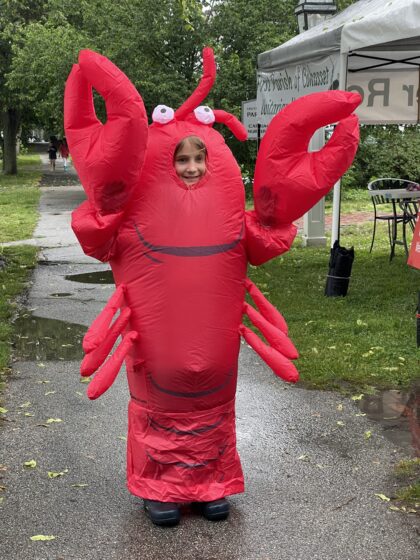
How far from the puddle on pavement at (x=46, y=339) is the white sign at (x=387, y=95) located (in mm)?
4838

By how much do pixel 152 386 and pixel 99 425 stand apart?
58.8 inches

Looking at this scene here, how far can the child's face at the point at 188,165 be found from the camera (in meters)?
3.53

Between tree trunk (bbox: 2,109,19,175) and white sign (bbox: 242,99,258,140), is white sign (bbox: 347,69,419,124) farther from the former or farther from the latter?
tree trunk (bbox: 2,109,19,175)

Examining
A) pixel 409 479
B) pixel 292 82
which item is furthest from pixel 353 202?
pixel 409 479

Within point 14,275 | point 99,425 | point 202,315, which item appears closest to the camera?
point 202,315

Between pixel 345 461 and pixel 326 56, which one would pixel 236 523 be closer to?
pixel 345 461

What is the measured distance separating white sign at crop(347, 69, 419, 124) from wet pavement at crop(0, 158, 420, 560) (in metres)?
4.85

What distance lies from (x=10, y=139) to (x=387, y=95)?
23870mm

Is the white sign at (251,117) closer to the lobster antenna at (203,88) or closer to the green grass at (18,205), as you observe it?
the green grass at (18,205)

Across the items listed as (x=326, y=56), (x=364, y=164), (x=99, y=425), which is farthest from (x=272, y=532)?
(x=364, y=164)

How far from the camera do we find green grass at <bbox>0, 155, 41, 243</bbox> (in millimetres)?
15055

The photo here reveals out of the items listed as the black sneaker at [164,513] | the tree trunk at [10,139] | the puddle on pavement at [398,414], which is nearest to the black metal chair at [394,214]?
the puddle on pavement at [398,414]

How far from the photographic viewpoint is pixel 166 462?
3645 millimetres

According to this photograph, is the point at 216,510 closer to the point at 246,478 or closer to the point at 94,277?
the point at 246,478
